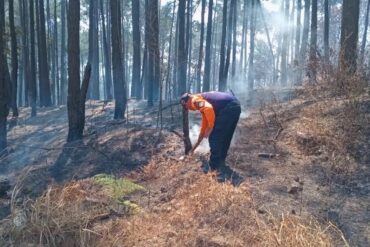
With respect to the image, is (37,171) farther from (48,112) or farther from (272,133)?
(48,112)

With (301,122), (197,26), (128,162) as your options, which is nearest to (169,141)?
(128,162)

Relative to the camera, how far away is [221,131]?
6.54 m

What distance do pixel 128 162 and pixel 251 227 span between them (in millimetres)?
4350

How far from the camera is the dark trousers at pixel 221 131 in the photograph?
6531 mm

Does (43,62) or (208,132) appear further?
(43,62)

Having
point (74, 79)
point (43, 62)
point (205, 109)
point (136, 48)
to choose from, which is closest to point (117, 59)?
point (74, 79)

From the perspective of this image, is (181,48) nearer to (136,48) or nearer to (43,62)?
(136,48)

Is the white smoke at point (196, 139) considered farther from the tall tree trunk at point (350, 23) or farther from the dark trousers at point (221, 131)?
the tall tree trunk at point (350, 23)

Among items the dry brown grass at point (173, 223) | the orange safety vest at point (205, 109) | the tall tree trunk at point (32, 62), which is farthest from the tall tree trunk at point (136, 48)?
the dry brown grass at point (173, 223)

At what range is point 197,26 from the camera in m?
37.3

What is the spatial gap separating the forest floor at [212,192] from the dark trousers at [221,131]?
0.38m

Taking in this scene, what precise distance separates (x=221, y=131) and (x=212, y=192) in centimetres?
157

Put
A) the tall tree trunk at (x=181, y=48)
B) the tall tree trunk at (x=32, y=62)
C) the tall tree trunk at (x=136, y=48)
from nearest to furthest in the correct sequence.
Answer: the tall tree trunk at (x=32, y=62), the tall tree trunk at (x=181, y=48), the tall tree trunk at (x=136, y=48)

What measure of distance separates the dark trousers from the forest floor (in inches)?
14.8
